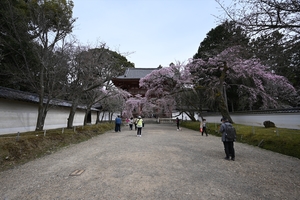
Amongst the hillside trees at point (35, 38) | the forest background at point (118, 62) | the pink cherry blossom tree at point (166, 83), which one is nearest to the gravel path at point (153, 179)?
the forest background at point (118, 62)

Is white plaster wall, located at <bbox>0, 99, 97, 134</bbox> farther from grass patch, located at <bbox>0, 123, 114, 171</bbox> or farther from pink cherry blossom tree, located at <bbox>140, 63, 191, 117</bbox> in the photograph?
pink cherry blossom tree, located at <bbox>140, 63, 191, 117</bbox>

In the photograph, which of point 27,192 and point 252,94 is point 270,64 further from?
point 252,94

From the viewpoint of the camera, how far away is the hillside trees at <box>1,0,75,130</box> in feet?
27.0

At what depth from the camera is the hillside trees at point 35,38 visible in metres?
8.23

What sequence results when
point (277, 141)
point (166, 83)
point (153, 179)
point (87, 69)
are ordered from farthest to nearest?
point (166, 83), point (87, 69), point (277, 141), point (153, 179)

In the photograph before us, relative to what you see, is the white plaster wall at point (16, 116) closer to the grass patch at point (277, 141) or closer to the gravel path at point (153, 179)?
the gravel path at point (153, 179)

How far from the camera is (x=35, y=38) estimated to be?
898 centimetres

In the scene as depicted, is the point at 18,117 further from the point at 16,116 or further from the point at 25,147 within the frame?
the point at 25,147

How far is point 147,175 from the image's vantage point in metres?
4.04

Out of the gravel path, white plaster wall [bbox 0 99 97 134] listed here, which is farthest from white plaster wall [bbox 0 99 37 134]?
the gravel path

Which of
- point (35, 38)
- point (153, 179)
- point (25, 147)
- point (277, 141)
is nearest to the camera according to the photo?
point (153, 179)

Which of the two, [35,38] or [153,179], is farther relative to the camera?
[35,38]

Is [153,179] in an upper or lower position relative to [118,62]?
lower

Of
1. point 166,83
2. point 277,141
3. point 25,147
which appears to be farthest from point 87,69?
point 166,83
